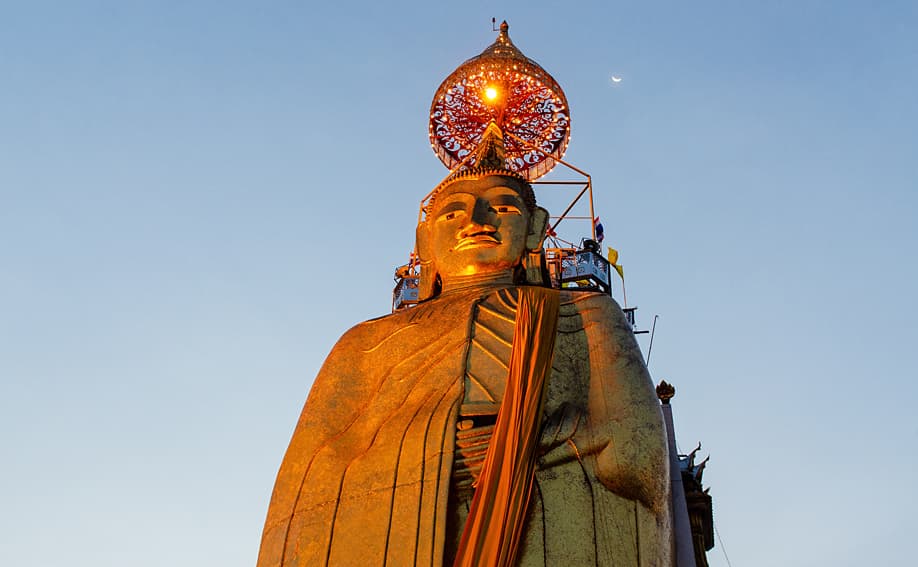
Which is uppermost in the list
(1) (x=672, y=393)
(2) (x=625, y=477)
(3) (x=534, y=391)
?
(1) (x=672, y=393)

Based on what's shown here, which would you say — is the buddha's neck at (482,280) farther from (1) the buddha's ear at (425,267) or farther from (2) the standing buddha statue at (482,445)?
(1) the buddha's ear at (425,267)

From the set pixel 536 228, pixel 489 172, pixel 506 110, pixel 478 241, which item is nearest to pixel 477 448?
pixel 478 241

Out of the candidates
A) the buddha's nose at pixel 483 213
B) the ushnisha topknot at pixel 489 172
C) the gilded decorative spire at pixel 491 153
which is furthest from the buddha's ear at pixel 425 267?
the gilded decorative spire at pixel 491 153

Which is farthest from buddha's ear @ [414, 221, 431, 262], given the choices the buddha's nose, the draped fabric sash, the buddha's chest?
the draped fabric sash

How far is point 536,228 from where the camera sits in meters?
7.84

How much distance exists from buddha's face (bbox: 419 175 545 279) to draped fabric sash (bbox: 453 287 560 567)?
100 centimetres

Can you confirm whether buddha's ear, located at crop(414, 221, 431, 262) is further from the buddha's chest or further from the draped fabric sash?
the draped fabric sash

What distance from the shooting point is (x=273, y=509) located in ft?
21.6

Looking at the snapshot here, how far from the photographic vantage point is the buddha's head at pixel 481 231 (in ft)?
24.9

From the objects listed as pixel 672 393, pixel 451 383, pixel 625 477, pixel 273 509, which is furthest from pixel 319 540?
pixel 672 393

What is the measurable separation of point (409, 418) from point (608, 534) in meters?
1.29

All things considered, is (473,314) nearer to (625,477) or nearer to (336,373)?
(336,373)

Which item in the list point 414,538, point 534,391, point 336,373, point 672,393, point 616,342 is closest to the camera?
point 414,538

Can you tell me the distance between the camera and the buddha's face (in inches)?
299
